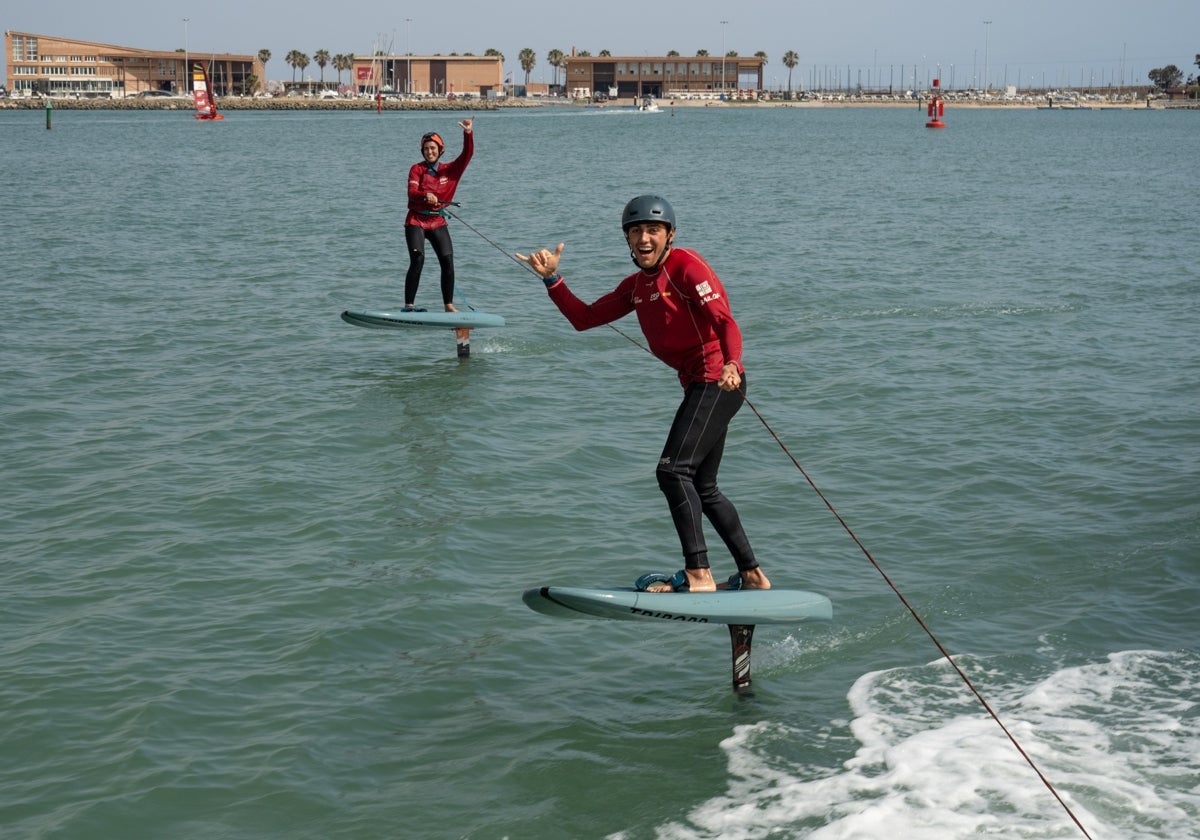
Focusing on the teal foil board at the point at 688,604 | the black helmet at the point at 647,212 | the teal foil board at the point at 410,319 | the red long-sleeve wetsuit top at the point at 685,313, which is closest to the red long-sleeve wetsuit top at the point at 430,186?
the teal foil board at the point at 410,319

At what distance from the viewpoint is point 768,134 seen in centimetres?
13500

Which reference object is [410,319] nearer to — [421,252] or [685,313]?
[421,252]

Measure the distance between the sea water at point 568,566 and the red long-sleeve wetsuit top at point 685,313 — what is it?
1686mm

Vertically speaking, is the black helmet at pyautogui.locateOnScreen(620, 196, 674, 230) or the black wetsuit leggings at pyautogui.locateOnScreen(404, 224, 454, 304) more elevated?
the black helmet at pyautogui.locateOnScreen(620, 196, 674, 230)

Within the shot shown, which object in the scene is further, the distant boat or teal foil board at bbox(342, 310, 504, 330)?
the distant boat

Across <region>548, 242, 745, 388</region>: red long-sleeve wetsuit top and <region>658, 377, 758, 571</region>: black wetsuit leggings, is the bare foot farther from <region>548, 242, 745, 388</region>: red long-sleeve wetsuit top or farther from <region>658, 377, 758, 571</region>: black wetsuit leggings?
<region>548, 242, 745, 388</region>: red long-sleeve wetsuit top

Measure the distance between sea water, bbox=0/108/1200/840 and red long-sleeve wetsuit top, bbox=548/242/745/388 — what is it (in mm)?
1686

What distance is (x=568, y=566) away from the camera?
36.3 ft

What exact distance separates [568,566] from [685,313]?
3.70 meters

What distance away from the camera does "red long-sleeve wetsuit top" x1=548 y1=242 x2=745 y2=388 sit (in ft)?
25.6

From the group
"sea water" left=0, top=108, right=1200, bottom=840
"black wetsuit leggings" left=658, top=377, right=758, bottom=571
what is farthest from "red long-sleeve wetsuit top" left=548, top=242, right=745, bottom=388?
"sea water" left=0, top=108, right=1200, bottom=840

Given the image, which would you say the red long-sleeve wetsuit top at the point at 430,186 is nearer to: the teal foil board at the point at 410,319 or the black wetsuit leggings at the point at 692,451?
the teal foil board at the point at 410,319

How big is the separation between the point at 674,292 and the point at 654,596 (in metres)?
1.79

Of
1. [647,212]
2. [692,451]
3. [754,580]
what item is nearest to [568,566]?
[754,580]
